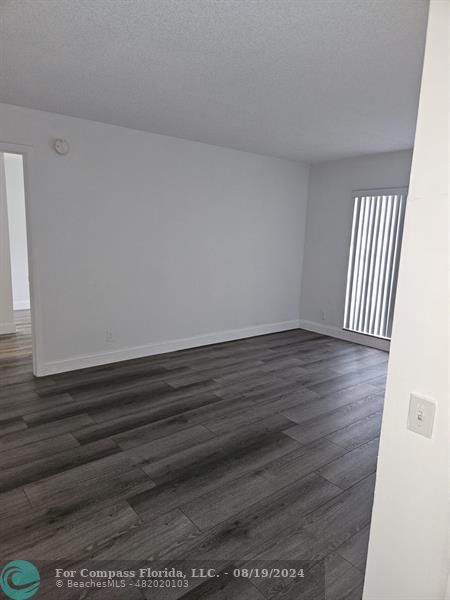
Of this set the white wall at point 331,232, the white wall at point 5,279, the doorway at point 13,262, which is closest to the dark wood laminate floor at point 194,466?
the doorway at point 13,262

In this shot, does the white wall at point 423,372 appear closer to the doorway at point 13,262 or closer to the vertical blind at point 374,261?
the vertical blind at point 374,261

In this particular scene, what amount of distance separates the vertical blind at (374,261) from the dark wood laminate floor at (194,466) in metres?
1.19

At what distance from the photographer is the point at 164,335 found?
4.82 meters

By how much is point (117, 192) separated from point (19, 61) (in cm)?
171

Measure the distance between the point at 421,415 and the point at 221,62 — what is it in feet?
7.64

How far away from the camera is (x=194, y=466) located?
8.27 feet

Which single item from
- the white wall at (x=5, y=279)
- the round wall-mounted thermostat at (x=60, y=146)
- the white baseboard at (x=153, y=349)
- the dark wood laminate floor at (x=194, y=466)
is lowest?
the dark wood laminate floor at (x=194, y=466)

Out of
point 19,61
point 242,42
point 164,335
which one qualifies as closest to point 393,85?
point 242,42

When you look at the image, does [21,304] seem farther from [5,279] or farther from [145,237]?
[145,237]

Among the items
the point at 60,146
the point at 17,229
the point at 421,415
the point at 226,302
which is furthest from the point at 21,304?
the point at 421,415

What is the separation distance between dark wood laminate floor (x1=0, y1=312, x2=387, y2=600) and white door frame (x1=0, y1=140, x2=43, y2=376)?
1.20 feet

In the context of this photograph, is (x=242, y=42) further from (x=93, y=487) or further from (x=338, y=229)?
(x=338, y=229)

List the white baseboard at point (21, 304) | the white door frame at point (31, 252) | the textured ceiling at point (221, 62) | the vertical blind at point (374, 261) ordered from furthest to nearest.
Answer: the white baseboard at point (21, 304), the vertical blind at point (374, 261), the white door frame at point (31, 252), the textured ceiling at point (221, 62)

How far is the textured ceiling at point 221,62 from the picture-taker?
1857 mm
